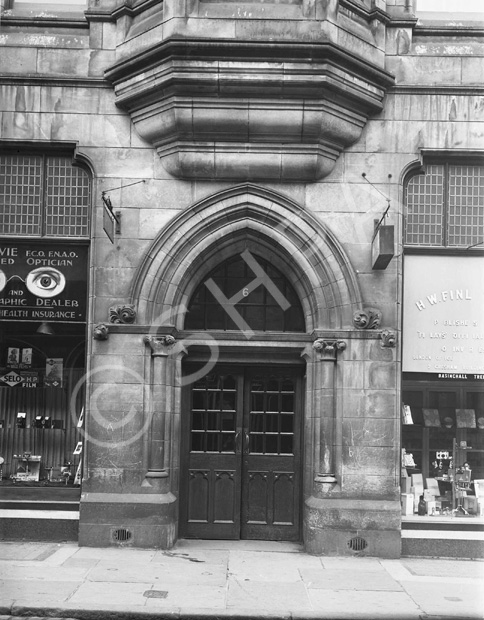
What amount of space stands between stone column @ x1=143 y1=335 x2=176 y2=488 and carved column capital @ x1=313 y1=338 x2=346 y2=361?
209 centimetres

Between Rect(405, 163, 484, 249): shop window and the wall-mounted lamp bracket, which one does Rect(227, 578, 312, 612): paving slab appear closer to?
the wall-mounted lamp bracket

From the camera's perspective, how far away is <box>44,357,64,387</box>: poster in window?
40.2ft

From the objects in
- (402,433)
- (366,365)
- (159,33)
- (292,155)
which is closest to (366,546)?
(402,433)

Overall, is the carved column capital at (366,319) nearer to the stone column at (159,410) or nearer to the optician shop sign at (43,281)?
the stone column at (159,410)

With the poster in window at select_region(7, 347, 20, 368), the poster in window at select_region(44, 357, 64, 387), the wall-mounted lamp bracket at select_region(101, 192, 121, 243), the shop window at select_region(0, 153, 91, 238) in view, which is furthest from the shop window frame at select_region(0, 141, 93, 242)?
the poster in window at select_region(44, 357, 64, 387)

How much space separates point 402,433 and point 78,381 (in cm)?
482

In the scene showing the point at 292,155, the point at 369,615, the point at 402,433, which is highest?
the point at 292,155

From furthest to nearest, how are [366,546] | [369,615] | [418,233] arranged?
[418,233] < [366,546] < [369,615]

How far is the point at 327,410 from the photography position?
11836 mm

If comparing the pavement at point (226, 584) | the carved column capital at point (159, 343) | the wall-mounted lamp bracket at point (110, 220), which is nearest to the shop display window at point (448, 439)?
the pavement at point (226, 584)

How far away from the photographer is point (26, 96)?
12195mm

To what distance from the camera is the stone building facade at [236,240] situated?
37.9ft

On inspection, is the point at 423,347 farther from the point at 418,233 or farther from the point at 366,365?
the point at 418,233

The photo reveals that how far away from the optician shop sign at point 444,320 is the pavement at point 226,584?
2.79 metres
